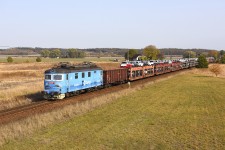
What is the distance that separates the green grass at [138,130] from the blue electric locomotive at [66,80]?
5268 mm

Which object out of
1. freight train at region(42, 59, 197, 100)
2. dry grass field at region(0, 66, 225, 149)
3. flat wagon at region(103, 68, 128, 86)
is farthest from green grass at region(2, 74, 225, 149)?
flat wagon at region(103, 68, 128, 86)

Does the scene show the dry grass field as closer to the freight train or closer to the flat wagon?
the freight train

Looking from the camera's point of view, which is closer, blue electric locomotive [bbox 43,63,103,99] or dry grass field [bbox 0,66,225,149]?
dry grass field [bbox 0,66,225,149]

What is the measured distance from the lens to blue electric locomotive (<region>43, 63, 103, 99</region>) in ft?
92.6

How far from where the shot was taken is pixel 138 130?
57.7 feet

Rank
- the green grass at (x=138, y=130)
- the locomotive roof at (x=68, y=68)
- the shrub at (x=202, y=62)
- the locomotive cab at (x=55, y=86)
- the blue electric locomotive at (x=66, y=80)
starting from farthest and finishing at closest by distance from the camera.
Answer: the shrub at (x=202, y=62) < the locomotive roof at (x=68, y=68) < the blue electric locomotive at (x=66, y=80) < the locomotive cab at (x=55, y=86) < the green grass at (x=138, y=130)

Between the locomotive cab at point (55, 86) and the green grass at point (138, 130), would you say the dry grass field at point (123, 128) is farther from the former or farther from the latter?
the locomotive cab at point (55, 86)

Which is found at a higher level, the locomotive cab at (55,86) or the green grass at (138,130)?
the locomotive cab at (55,86)

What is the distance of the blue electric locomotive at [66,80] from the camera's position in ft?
92.6

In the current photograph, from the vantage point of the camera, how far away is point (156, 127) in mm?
18438

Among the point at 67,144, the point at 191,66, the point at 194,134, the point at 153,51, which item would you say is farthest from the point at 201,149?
the point at 153,51

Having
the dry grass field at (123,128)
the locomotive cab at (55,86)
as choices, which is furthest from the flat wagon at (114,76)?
the dry grass field at (123,128)

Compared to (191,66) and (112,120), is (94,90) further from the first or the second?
(191,66)

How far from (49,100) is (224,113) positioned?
16.6 m
